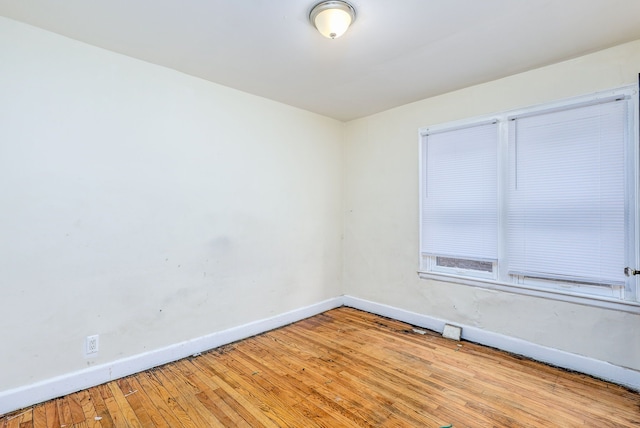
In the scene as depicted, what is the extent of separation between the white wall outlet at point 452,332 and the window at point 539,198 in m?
0.48

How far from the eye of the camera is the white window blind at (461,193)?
2852 millimetres

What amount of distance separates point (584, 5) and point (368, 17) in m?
1.24

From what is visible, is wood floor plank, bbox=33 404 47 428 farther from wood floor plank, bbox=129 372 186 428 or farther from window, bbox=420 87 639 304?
window, bbox=420 87 639 304

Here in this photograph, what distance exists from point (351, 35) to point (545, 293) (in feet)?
8.41

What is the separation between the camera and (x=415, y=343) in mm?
2912

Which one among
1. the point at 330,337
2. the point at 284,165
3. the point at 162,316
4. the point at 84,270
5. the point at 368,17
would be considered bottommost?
the point at 330,337

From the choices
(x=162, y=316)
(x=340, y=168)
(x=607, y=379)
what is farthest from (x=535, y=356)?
(x=162, y=316)

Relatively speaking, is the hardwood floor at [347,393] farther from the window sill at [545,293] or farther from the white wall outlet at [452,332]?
the window sill at [545,293]

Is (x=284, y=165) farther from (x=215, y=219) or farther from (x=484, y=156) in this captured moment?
(x=484, y=156)

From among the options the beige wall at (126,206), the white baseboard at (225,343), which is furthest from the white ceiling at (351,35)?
the white baseboard at (225,343)

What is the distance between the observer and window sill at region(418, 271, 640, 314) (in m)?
2.23

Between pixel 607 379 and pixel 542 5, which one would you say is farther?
pixel 607 379

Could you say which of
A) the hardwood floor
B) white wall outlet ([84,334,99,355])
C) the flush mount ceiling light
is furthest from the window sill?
white wall outlet ([84,334,99,355])

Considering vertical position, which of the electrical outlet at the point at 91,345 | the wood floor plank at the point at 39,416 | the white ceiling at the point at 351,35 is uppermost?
the white ceiling at the point at 351,35
